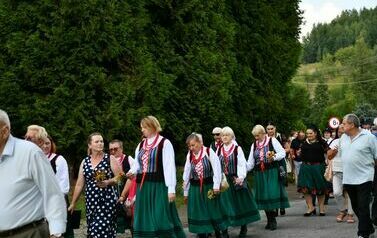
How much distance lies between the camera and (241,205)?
39.1 ft

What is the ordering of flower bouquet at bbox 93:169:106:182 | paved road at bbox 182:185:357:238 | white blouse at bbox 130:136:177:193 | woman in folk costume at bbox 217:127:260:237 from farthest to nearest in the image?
woman in folk costume at bbox 217:127:260:237, paved road at bbox 182:185:357:238, white blouse at bbox 130:136:177:193, flower bouquet at bbox 93:169:106:182

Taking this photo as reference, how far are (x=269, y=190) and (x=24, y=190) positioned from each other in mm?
8714

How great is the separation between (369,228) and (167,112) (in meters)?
10.3

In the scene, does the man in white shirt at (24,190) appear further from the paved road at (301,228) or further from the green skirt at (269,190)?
the green skirt at (269,190)

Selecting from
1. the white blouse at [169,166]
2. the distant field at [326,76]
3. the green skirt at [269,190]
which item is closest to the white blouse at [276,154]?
the green skirt at [269,190]

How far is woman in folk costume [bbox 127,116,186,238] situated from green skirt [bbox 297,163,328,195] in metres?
5.72

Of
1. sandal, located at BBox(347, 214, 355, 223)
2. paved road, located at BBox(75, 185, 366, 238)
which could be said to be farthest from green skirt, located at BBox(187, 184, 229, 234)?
sandal, located at BBox(347, 214, 355, 223)

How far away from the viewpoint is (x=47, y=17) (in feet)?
52.5

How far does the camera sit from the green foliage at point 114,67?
1578 centimetres

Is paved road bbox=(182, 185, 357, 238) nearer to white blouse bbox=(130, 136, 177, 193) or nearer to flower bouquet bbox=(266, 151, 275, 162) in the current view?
flower bouquet bbox=(266, 151, 275, 162)

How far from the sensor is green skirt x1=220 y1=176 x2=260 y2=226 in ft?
38.6

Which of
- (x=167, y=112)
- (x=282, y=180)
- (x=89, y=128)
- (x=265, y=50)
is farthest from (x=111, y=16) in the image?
(x=265, y=50)

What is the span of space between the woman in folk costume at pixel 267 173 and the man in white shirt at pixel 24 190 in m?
8.34

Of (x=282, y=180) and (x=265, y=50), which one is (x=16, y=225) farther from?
(x=265, y=50)
